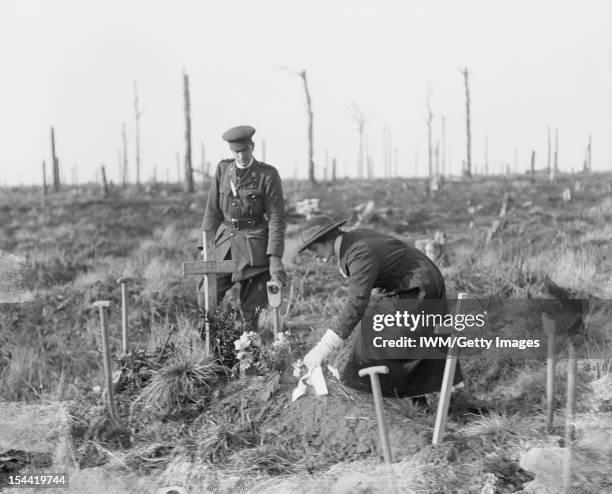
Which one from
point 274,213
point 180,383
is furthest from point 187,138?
point 180,383

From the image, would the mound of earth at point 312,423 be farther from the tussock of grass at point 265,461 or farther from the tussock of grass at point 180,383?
the tussock of grass at point 180,383

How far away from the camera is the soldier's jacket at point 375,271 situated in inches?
159

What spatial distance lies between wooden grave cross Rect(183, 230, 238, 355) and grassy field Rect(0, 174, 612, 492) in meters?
0.15

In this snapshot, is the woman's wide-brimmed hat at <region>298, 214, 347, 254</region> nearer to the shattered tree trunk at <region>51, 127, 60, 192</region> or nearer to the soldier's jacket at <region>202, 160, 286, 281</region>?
the soldier's jacket at <region>202, 160, 286, 281</region>

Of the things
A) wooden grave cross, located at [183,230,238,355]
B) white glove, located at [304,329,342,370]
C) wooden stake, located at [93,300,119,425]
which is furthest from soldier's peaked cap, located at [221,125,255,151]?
white glove, located at [304,329,342,370]

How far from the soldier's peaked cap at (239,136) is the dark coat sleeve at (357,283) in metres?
1.59

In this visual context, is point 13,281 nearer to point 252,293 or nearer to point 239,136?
point 252,293

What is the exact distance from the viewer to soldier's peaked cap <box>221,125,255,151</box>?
527cm

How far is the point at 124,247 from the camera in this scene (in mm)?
13148

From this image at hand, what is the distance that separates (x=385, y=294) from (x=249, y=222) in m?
1.45

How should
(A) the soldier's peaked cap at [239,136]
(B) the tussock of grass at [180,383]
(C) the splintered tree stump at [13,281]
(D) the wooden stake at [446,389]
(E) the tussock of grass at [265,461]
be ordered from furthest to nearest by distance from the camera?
(C) the splintered tree stump at [13,281]
(A) the soldier's peaked cap at [239,136]
(B) the tussock of grass at [180,383]
(E) the tussock of grass at [265,461]
(D) the wooden stake at [446,389]

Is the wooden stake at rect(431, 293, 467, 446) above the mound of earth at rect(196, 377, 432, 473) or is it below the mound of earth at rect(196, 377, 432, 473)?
above

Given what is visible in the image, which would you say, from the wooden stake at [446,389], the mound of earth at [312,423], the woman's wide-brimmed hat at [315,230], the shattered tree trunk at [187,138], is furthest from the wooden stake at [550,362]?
the shattered tree trunk at [187,138]

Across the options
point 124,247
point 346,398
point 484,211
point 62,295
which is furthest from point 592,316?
point 484,211
